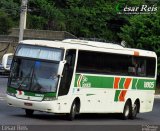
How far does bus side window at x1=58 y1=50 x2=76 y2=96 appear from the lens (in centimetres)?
2181

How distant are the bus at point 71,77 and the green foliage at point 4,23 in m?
51.1

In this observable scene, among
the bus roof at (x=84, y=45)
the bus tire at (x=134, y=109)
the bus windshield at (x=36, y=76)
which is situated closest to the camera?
the bus windshield at (x=36, y=76)

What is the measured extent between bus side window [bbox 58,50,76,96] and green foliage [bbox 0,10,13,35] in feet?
178

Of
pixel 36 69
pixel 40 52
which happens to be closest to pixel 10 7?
pixel 40 52

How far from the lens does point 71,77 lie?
2217cm

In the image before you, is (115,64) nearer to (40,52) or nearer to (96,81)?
(96,81)

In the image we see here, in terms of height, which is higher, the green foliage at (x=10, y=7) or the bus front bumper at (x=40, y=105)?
the green foliage at (x=10, y=7)

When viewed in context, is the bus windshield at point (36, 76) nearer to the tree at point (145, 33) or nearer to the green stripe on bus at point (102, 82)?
the green stripe on bus at point (102, 82)

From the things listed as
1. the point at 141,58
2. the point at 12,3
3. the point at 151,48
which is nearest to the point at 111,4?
the point at 12,3

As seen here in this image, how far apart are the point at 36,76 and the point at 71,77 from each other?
132cm

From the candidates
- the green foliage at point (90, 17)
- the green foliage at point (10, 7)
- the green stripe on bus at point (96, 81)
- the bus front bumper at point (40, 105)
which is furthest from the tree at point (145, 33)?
the green foliage at point (90, 17)

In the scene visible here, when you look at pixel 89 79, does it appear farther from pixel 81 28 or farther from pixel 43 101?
pixel 81 28

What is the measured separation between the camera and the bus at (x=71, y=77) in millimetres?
21594

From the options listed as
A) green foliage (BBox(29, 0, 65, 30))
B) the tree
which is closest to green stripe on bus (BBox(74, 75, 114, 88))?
the tree
